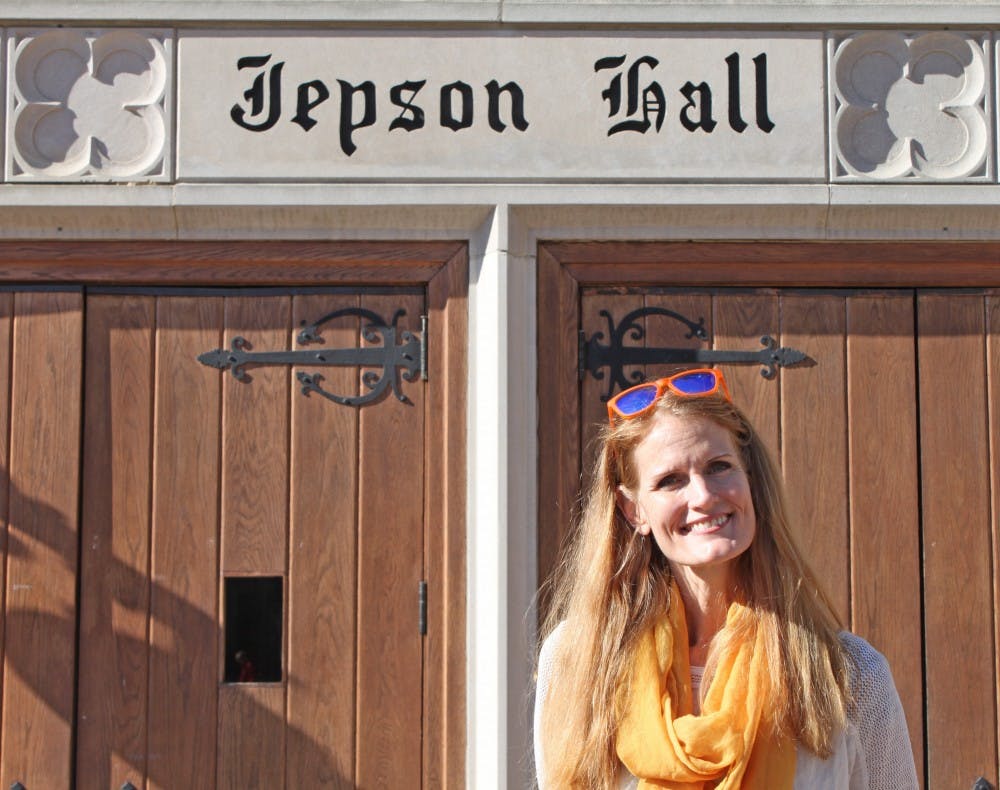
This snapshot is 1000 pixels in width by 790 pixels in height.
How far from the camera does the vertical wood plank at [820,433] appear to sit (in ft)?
11.8

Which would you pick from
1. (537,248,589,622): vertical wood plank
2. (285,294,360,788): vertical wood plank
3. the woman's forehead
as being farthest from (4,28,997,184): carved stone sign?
the woman's forehead

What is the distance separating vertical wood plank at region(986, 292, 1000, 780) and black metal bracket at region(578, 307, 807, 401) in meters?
0.52

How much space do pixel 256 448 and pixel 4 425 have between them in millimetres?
691

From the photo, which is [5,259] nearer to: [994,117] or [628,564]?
[628,564]

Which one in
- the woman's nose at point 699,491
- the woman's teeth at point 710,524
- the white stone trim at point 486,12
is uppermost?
the white stone trim at point 486,12

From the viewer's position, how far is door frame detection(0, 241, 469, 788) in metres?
3.58

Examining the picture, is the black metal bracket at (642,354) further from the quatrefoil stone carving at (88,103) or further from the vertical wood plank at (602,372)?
the quatrefoil stone carving at (88,103)

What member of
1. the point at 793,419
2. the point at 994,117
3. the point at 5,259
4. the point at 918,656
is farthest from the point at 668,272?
the point at 5,259

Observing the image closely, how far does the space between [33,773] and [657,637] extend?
7.07ft

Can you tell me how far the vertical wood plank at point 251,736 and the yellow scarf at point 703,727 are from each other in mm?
1731

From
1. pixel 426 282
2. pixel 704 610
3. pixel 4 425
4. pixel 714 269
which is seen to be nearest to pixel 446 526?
pixel 426 282

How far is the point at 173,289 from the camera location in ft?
12.0

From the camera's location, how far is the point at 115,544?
3600 millimetres

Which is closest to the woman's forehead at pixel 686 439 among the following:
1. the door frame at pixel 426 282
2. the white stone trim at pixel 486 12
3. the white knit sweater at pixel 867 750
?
the white knit sweater at pixel 867 750
